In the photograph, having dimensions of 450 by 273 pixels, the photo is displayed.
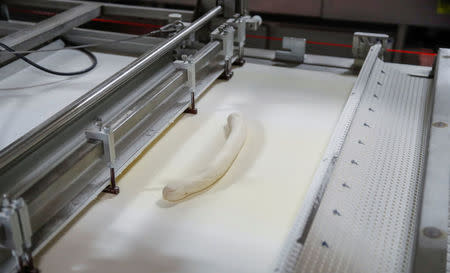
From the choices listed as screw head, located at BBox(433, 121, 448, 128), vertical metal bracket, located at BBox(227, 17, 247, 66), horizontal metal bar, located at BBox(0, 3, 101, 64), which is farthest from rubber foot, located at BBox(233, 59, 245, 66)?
screw head, located at BBox(433, 121, 448, 128)

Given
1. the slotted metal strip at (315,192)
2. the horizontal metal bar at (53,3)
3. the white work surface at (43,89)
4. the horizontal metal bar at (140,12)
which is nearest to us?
A: the slotted metal strip at (315,192)

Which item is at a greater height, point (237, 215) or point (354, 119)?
point (354, 119)

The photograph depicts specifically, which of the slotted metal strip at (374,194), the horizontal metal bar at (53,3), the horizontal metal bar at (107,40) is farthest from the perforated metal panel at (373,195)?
the horizontal metal bar at (53,3)

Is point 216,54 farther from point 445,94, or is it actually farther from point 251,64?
point 445,94

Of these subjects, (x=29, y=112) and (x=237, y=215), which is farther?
(x=29, y=112)

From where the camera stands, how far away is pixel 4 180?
4.67 feet

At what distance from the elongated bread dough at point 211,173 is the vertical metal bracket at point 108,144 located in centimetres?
16

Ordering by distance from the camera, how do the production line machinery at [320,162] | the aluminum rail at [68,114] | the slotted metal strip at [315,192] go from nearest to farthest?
the slotted metal strip at [315,192] → the production line machinery at [320,162] → the aluminum rail at [68,114]

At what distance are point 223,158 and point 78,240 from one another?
483 mm

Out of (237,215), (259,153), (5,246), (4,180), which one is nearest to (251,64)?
(259,153)

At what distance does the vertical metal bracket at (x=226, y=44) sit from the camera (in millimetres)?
2340

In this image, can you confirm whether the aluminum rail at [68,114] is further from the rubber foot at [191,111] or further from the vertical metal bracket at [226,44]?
the vertical metal bracket at [226,44]

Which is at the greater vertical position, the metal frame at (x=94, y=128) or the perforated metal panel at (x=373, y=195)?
the metal frame at (x=94, y=128)

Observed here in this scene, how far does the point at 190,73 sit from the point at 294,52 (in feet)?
2.28
